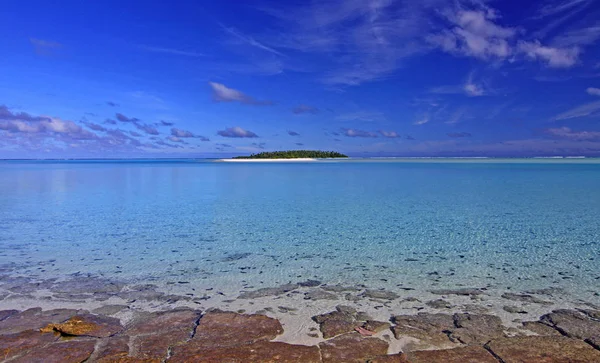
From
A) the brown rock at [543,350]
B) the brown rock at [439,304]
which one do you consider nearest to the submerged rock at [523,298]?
the brown rock at [439,304]

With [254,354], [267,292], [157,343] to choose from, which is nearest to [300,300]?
[267,292]

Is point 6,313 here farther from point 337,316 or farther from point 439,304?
point 439,304

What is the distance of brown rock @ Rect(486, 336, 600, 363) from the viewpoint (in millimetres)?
3785

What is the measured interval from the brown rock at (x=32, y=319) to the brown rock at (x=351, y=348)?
331 centimetres

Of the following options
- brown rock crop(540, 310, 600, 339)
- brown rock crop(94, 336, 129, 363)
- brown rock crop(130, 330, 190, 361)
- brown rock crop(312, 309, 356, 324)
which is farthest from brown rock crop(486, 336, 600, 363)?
brown rock crop(94, 336, 129, 363)

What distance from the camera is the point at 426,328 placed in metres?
4.62

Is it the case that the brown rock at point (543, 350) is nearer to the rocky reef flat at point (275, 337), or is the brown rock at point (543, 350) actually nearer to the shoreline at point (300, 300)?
the rocky reef flat at point (275, 337)

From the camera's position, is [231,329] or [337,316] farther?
[337,316]

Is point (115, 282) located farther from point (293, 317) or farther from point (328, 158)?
point (328, 158)

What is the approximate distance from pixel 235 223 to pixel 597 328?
30.0ft

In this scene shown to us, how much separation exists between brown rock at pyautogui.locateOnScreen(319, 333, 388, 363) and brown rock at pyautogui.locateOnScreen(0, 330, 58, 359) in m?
2.93

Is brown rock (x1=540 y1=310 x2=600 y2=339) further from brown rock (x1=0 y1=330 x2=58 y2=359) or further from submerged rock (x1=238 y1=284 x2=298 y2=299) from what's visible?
brown rock (x1=0 y1=330 x2=58 y2=359)

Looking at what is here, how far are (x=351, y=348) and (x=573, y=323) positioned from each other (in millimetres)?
2814

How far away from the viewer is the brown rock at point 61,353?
3793mm
